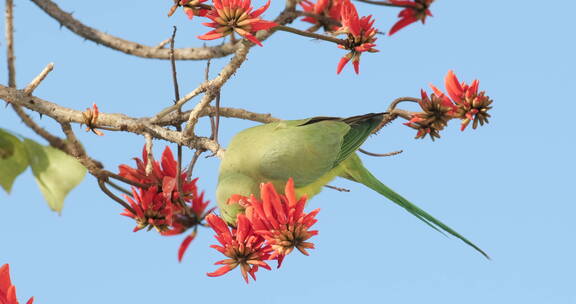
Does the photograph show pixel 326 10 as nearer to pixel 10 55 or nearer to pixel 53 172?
pixel 10 55

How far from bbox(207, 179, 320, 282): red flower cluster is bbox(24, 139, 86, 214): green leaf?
0.90 meters

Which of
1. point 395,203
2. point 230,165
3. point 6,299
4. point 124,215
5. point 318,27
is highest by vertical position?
point 318,27

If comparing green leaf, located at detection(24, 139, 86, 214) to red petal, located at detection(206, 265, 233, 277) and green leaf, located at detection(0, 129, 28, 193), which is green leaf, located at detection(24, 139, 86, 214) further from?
red petal, located at detection(206, 265, 233, 277)

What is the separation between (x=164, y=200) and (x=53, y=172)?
1393 mm

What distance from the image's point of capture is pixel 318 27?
4156 millimetres

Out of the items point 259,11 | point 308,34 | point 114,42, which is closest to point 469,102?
point 308,34

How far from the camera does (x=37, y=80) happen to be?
3.32 meters

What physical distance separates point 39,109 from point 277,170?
1.28 meters

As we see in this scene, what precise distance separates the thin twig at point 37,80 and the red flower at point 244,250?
114cm

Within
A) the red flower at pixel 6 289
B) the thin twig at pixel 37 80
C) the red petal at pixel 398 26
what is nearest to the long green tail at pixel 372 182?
the red petal at pixel 398 26

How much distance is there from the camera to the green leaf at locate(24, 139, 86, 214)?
198 centimetres

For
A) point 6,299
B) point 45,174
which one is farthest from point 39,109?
point 45,174

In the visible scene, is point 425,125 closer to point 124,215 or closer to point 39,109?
point 124,215

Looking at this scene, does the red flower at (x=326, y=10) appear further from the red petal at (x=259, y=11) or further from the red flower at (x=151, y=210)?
the red flower at (x=151, y=210)
